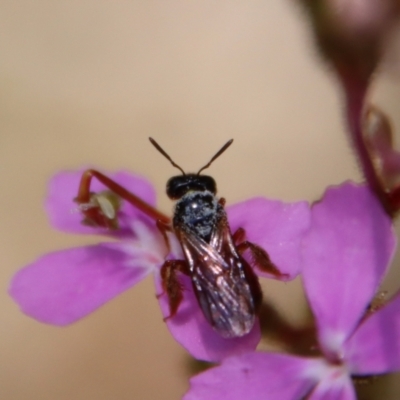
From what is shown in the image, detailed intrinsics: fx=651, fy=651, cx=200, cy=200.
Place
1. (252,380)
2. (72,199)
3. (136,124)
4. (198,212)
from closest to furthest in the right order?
(252,380), (198,212), (72,199), (136,124)

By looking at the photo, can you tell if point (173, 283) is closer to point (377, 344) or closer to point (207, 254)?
point (207, 254)

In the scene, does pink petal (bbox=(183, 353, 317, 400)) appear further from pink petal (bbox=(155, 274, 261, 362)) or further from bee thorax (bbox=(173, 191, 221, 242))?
bee thorax (bbox=(173, 191, 221, 242))

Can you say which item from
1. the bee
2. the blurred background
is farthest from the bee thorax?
the blurred background

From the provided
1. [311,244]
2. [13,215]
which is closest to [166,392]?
[13,215]

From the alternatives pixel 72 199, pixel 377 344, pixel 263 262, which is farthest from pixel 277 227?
pixel 72 199

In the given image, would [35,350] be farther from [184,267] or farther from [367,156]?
[367,156]
